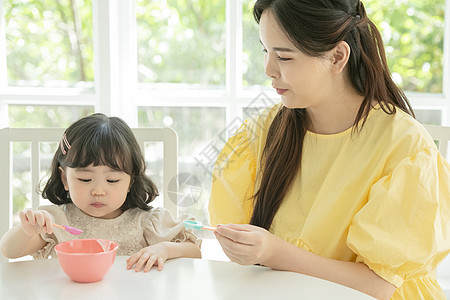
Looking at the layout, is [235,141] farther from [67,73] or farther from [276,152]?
[67,73]

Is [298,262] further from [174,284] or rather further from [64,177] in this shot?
[64,177]

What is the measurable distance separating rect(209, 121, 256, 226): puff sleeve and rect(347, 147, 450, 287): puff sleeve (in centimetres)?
33

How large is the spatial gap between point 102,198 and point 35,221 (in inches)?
8.4

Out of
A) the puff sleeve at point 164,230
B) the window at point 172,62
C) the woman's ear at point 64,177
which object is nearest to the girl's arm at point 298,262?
the puff sleeve at point 164,230

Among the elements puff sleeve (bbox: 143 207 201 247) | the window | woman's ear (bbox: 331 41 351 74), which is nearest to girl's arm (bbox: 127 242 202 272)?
puff sleeve (bbox: 143 207 201 247)

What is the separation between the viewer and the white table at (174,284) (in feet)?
2.96

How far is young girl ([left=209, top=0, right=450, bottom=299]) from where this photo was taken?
3.67ft

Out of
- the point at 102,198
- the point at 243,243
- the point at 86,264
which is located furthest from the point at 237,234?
the point at 102,198

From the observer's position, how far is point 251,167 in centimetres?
141

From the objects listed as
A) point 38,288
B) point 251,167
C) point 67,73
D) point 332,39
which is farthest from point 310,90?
point 67,73

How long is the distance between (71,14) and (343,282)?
58.2 inches

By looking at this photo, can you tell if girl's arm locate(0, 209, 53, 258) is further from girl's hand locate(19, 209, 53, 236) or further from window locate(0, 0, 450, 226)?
window locate(0, 0, 450, 226)

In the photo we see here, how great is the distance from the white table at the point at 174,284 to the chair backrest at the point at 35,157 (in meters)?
0.38

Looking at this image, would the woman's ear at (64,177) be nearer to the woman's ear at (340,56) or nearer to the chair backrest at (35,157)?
the chair backrest at (35,157)
